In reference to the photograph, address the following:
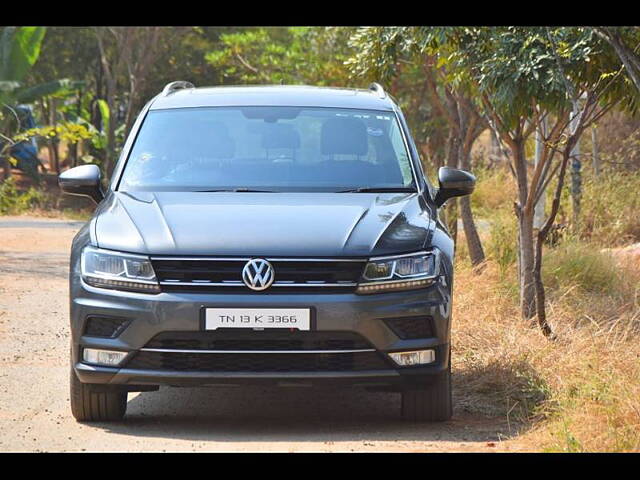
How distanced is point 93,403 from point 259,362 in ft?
3.38

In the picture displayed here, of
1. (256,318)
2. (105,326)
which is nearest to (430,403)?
(256,318)

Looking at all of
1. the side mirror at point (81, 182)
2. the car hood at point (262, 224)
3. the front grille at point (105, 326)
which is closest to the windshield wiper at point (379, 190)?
the car hood at point (262, 224)

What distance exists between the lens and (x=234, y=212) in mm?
6789

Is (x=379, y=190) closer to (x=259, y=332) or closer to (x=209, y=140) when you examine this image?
(x=209, y=140)

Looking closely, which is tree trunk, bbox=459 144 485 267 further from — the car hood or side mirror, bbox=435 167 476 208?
the car hood

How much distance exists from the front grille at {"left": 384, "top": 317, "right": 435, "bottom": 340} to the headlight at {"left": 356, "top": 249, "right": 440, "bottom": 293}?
0.16 m

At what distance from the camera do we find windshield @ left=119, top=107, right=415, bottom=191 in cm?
745

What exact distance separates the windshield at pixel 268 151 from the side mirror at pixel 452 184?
19 centimetres

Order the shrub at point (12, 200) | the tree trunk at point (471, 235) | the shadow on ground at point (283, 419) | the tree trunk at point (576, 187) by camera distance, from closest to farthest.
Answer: the shadow on ground at point (283, 419) → the tree trunk at point (471, 235) → the tree trunk at point (576, 187) → the shrub at point (12, 200)

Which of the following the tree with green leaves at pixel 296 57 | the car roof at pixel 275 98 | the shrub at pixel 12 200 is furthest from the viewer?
the shrub at pixel 12 200

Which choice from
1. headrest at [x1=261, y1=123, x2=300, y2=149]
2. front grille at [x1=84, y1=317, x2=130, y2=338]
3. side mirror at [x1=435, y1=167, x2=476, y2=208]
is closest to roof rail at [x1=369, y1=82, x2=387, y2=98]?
headrest at [x1=261, y1=123, x2=300, y2=149]

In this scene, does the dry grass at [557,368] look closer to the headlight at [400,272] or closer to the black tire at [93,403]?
the headlight at [400,272]

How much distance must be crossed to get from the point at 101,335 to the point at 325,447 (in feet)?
4.13

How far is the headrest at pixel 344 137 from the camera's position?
7699 mm
